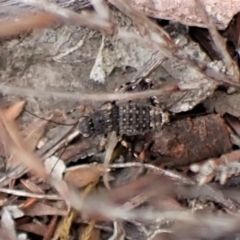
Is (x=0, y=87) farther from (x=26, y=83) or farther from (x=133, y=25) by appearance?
(x=133, y=25)

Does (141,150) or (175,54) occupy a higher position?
(175,54)

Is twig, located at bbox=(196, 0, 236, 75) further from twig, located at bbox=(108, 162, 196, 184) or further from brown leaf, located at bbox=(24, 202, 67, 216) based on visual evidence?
brown leaf, located at bbox=(24, 202, 67, 216)

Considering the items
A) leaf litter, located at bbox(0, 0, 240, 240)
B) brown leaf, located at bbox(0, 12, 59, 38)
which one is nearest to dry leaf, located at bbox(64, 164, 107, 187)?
leaf litter, located at bbox(0, 0, 240, 240)

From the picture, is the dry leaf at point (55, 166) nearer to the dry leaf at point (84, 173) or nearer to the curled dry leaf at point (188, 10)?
the dry leaf at point (84, 173)

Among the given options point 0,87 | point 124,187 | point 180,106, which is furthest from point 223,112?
point 0,87

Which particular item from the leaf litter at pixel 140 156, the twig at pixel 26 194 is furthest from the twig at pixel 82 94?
the twig at pixel 26 194

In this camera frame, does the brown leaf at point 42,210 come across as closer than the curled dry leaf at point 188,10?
No

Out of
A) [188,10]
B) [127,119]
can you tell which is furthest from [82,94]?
[188,10]
